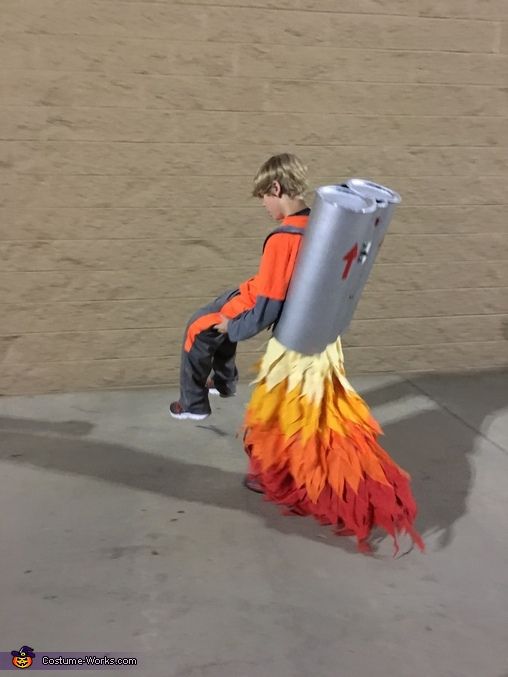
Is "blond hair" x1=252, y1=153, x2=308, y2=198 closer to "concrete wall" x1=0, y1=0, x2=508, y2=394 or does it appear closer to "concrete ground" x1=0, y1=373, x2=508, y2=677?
"concrete ground" x1=0, y1=373, x2=508, y2=677

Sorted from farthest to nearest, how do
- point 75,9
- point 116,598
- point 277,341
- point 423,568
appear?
point 75,9 < point 277,341 < point 423,568 < point 116,598

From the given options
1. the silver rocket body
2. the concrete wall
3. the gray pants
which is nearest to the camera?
the silver rocket body

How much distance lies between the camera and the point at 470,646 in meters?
1.93

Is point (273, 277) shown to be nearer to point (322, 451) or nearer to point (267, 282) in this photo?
point (267, 282)

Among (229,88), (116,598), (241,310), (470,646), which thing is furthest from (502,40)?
(116,598)

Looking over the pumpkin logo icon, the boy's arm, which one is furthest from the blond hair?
the pumpkin logo icon

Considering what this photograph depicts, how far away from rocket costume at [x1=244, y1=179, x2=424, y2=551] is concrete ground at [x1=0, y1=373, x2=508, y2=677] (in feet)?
0.45

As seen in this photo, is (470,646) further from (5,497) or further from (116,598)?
(5,497)

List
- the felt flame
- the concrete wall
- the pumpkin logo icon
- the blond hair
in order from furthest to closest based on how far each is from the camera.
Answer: the concrete wall, the blond hair, the felt flame, the pumpkin logo icon

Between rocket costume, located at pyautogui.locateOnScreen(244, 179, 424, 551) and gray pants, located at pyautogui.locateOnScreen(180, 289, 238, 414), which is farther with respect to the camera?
gray pants, located at pyautogui.locateOnScreen(180, 289, 238, 414)

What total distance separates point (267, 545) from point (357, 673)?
2.07 ft

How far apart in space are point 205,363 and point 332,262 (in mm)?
879

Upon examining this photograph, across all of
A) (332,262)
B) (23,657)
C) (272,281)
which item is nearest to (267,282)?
(272,281)

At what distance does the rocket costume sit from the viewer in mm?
2270
